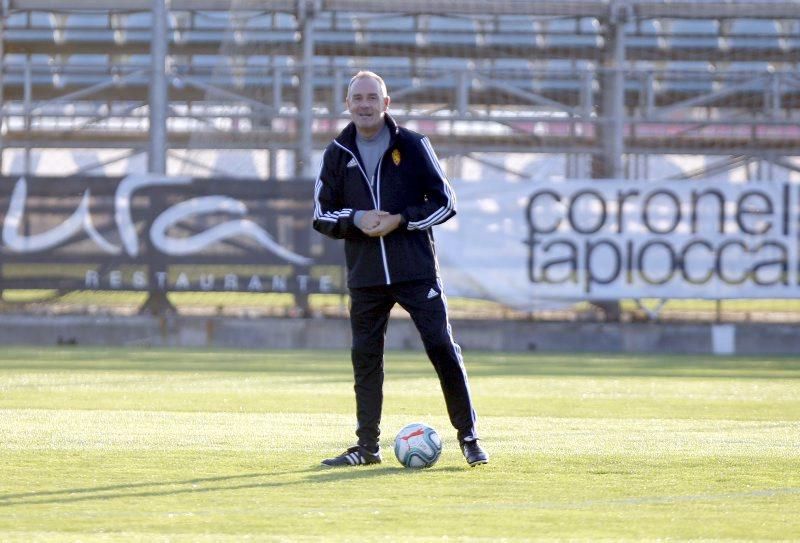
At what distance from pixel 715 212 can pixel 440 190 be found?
38.3 feet

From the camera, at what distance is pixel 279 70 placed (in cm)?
1920

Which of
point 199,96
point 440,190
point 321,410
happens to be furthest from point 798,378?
point 199,96

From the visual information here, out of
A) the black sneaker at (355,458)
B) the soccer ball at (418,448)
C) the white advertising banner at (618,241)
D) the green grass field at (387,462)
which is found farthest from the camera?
the white advertising banner at (618,241)

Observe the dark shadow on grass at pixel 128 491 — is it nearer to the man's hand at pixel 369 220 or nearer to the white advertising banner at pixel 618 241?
the man's hand at pixel 369 220

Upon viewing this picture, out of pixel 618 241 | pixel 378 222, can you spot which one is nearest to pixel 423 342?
pixel 378 222

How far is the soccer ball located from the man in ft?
0.56

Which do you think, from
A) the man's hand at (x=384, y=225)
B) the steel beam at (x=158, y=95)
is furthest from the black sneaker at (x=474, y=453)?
the steel beam at (x=158, y=95)

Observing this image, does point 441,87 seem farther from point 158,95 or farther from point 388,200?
point 388,200

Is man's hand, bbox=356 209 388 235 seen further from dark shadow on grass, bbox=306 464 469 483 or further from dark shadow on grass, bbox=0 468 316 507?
dark shadow on grass, bbox=0 468 316 507

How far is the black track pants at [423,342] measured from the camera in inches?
292

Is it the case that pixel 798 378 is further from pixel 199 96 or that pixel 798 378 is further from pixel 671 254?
pixel 199 96

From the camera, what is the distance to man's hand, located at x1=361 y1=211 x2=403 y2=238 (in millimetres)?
7207

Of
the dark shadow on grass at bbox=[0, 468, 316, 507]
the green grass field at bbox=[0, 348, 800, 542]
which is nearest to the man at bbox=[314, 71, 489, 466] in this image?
the green grass field at bbox=[0, 348, 800, 542]

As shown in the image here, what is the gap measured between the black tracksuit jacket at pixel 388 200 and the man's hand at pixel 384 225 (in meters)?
0.10
